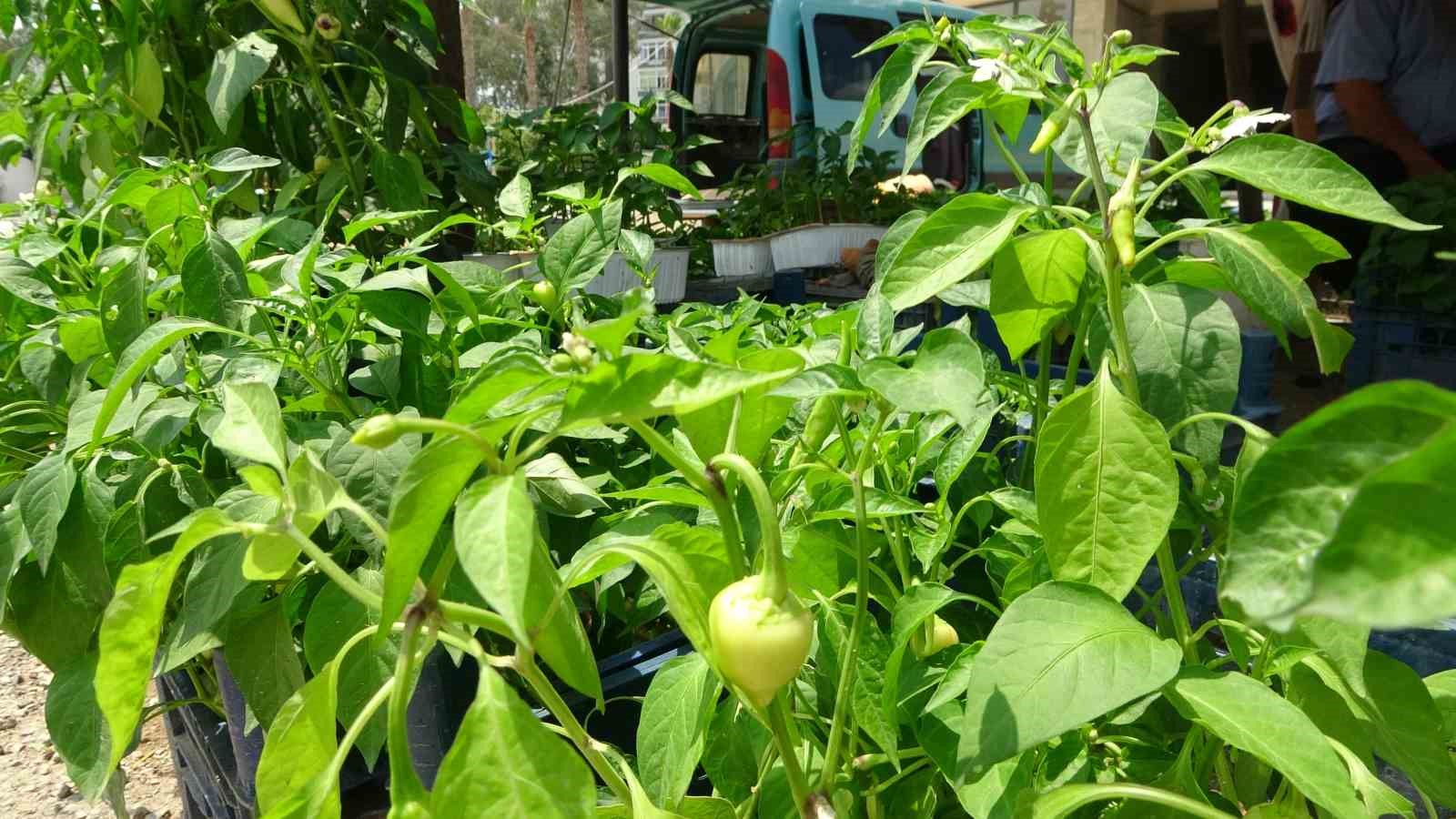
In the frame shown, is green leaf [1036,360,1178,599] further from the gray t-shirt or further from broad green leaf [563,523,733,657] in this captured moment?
the gray t-shirt

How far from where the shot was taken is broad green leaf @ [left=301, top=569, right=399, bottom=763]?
0.59 m

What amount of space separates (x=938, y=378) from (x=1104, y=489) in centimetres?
9

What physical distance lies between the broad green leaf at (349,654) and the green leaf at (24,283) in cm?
46

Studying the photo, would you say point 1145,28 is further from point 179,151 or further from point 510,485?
point 510,485

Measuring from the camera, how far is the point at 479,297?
2.86 ft

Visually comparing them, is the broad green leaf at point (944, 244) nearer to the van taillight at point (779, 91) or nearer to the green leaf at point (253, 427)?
the green leaf at point (253, 427)

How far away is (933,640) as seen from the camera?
1.83 feet

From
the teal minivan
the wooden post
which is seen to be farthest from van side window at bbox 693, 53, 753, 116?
the wooden post

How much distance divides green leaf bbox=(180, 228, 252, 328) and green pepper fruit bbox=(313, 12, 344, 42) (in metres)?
0.91

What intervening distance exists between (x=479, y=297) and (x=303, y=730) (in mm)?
505

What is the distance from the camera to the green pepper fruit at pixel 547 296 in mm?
785

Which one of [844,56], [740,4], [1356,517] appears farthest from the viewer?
[740,4]

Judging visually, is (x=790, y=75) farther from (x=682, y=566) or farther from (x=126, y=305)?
(x=682, y=566)

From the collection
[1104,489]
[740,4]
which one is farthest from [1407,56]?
[740,4]
